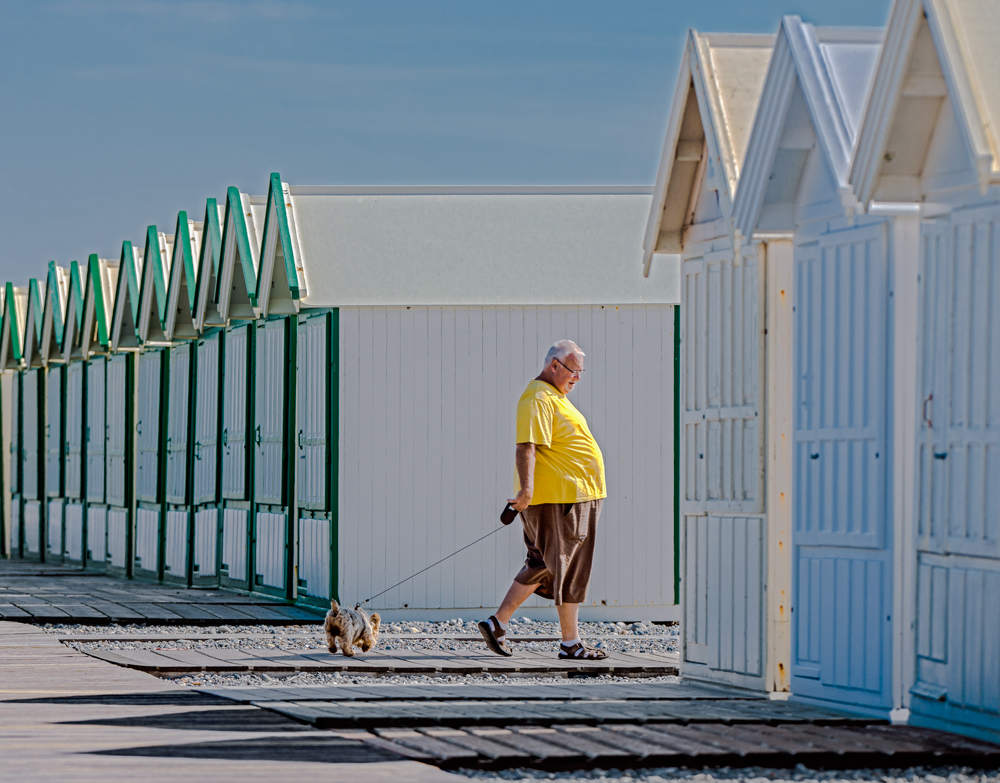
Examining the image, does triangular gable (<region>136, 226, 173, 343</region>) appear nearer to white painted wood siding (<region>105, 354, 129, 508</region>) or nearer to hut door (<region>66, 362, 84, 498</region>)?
white painted wood siding (<region>105, 354, 129, 508</region>)

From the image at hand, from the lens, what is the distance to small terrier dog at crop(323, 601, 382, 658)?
1120 centimetres

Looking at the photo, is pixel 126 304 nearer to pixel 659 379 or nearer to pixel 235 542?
pixel 235 542

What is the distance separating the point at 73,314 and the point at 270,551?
324 inches

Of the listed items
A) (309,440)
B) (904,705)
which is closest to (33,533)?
(309,440)

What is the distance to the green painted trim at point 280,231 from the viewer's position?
48.8 ft

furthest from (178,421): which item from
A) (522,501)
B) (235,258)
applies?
(522,501)

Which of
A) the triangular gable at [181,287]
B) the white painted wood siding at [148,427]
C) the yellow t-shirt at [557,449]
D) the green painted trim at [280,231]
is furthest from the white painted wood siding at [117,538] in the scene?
the yellow t-shirt at [557,449]

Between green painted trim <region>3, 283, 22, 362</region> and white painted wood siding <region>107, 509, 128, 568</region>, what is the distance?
5.40 metres

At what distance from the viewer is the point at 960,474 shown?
781 cm

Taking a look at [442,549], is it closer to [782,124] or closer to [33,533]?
[782,124]

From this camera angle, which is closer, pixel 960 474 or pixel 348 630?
pixel 960 474

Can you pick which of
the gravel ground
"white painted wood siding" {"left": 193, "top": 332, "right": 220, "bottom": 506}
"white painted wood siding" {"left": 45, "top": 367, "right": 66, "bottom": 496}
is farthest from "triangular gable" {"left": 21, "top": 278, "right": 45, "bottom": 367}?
the gravel ground

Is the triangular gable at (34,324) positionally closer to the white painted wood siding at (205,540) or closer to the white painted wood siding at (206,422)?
the white painted wood siding at (206,422)

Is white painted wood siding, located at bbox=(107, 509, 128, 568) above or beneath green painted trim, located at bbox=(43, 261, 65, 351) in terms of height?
beneath
